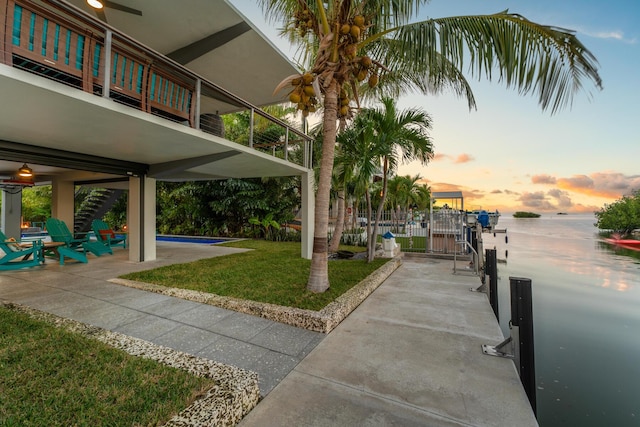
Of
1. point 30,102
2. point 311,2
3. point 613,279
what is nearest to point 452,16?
point 311,2

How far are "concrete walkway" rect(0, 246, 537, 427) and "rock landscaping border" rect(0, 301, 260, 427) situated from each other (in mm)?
163

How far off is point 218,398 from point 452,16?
6170 millimetres

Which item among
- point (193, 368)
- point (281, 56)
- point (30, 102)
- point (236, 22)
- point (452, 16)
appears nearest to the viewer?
point (193, 368)

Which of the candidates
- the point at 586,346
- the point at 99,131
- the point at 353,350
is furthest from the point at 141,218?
the point at 586,346

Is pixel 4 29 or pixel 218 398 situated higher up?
pixel 4 29

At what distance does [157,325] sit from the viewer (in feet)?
12.3

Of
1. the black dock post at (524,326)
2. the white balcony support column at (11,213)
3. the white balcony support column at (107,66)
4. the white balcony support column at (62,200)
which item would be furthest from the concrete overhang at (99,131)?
the white balcony support column at (11,213)

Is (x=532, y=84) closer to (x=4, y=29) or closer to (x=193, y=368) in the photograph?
(x=193, y=368)

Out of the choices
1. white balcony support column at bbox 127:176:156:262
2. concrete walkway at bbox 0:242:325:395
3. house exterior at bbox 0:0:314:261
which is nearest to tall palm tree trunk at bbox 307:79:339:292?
concrete walkway at bbox 0:242:325:395

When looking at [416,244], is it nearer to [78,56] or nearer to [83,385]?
[83,385]

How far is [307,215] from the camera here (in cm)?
942

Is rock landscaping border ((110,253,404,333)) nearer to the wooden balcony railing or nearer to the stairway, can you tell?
the wooden balcony railing

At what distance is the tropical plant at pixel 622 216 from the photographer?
67.6 ft

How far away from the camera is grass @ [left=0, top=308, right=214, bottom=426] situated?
1869 mm
